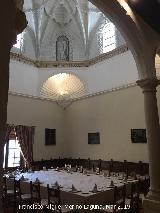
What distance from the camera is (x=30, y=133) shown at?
11711 mm

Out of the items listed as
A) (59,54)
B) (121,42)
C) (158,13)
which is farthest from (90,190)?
(59,54)

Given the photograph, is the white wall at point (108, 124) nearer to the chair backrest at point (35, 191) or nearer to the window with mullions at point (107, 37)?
the window with mullions at point (107, 37)

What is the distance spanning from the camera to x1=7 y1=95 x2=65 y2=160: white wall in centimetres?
1152

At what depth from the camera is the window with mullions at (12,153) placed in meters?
11.0

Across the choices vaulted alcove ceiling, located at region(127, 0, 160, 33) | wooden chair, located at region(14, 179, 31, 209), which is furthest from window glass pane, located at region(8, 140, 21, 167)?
vaulted alcove ceiling, located at region(127, 0, 160, 33)

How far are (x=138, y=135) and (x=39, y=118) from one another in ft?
16.7

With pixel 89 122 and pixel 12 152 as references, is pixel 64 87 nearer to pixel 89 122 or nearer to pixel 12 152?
pixel 89 122

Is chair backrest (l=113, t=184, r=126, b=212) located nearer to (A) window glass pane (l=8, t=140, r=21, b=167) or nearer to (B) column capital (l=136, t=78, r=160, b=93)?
(B) column capital (l=136, t=78, r=160, b=93)

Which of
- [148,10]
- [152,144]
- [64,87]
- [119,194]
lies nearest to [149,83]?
[152,144]

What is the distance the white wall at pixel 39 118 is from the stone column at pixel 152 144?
6.69m

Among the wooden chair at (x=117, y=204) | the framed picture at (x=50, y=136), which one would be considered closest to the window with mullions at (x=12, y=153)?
the framed picture at (x=50, y=136)

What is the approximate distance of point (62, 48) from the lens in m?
16.4

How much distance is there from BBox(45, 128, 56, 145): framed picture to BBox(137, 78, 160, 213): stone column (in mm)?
6990

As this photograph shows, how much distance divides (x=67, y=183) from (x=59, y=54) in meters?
11.2
